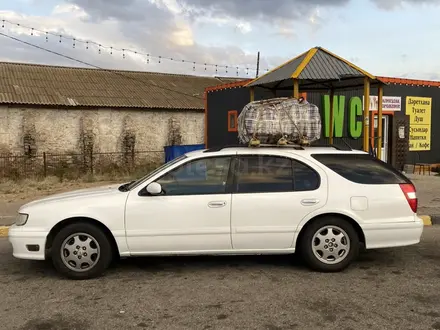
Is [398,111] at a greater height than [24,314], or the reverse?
[398,111]

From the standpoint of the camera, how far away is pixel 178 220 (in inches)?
192

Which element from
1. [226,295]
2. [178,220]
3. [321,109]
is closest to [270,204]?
[178,220]

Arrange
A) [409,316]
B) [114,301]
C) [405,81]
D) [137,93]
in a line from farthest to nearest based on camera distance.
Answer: [137,93] → [405,81] → [114,301] → [409,316]

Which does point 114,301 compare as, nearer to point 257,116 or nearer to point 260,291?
point 260,291

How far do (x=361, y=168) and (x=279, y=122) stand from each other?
132 centimetres

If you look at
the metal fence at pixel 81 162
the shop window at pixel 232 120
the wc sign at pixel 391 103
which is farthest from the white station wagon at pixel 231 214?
the metal fence at pixel 81 162

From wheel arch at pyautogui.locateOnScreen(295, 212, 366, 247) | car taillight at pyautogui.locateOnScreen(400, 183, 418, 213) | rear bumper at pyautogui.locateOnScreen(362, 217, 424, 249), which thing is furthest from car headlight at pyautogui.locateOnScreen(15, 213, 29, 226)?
car taillight at pyautogui.locateOnScreen(400, 183, 418, 213)

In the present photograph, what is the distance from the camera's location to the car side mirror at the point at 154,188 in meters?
4.84

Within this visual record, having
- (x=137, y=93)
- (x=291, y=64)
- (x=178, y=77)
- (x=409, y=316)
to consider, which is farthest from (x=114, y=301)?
(x=178, y=77)

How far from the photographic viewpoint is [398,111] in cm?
1566

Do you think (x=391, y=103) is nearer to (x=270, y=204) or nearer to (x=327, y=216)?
(x=327, y=216)

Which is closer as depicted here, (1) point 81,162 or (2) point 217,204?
(2) point 217,204

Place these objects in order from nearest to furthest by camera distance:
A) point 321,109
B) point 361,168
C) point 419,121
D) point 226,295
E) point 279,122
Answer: point 226,295 < point 361,168 < point 279,122 < point 321,109 < point 419,121

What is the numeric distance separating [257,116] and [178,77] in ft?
98.2
